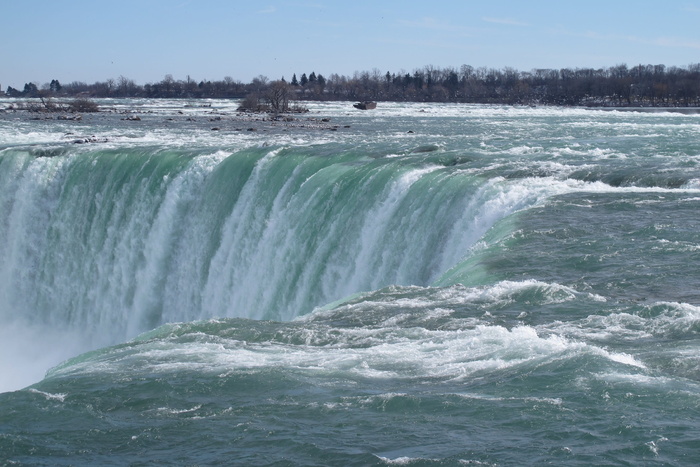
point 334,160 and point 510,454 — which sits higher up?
point 334,160

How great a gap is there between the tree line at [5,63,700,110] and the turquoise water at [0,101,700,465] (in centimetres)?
5518

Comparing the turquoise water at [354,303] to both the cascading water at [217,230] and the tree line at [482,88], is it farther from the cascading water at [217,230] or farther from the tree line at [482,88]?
the tree line at [482,88]

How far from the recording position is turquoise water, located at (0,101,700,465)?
26.7ft

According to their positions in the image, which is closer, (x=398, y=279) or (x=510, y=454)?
(x=510, y=454)

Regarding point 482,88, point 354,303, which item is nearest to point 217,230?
point 354,303

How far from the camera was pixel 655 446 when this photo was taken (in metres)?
7.51

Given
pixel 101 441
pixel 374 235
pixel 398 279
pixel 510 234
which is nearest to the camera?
pixel 101 441

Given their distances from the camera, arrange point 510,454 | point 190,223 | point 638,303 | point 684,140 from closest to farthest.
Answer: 1. point 510,454
2. point 638,303
3. point 190,223
4. point 684,140

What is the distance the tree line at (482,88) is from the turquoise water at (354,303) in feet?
181

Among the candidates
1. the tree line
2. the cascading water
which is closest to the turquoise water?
the cascading water

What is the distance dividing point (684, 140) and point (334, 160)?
14.5 meters

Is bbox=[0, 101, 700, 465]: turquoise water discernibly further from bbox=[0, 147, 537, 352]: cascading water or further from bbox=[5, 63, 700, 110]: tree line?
bbox=[5, 63, 700, 110]: tree line

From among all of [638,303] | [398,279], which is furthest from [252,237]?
[638,303]

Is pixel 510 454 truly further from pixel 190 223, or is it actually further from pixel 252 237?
pixel 190 223
